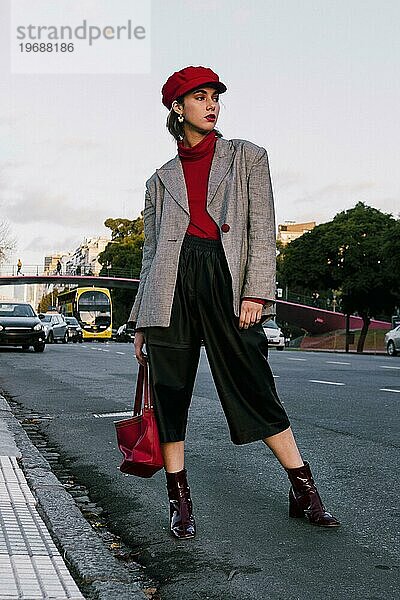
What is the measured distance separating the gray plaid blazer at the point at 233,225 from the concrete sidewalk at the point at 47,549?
98 cm

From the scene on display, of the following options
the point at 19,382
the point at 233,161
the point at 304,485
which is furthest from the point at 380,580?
the point at 19,382

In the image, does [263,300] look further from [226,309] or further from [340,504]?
[340,504]

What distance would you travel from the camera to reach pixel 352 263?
53.5 m

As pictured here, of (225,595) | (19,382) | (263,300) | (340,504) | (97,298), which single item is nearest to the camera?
(225,595)

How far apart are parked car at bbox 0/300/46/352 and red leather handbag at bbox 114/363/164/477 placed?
24294 millimetres

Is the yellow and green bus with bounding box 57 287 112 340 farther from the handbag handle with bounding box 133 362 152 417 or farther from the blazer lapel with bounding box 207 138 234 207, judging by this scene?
the blazer lapel with bounding box 207 138 234 207

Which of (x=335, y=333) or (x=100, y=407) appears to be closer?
(x=100, y=407)

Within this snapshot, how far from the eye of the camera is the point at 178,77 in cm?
454

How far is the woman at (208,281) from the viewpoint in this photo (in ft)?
14.5

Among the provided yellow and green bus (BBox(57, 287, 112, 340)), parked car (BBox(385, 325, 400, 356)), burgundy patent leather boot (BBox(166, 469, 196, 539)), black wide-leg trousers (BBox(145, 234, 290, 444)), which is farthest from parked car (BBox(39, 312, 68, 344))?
black wide-leg trousers (BBox(145, 234, 290, 444))

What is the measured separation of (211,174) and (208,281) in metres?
0.47

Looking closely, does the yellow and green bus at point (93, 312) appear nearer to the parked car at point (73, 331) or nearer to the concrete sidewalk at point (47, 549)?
the parked car at point (73, 331)

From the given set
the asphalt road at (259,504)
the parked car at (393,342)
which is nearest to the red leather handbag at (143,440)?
the asphalt road at (259,504)

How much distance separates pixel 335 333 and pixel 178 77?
278 ft
